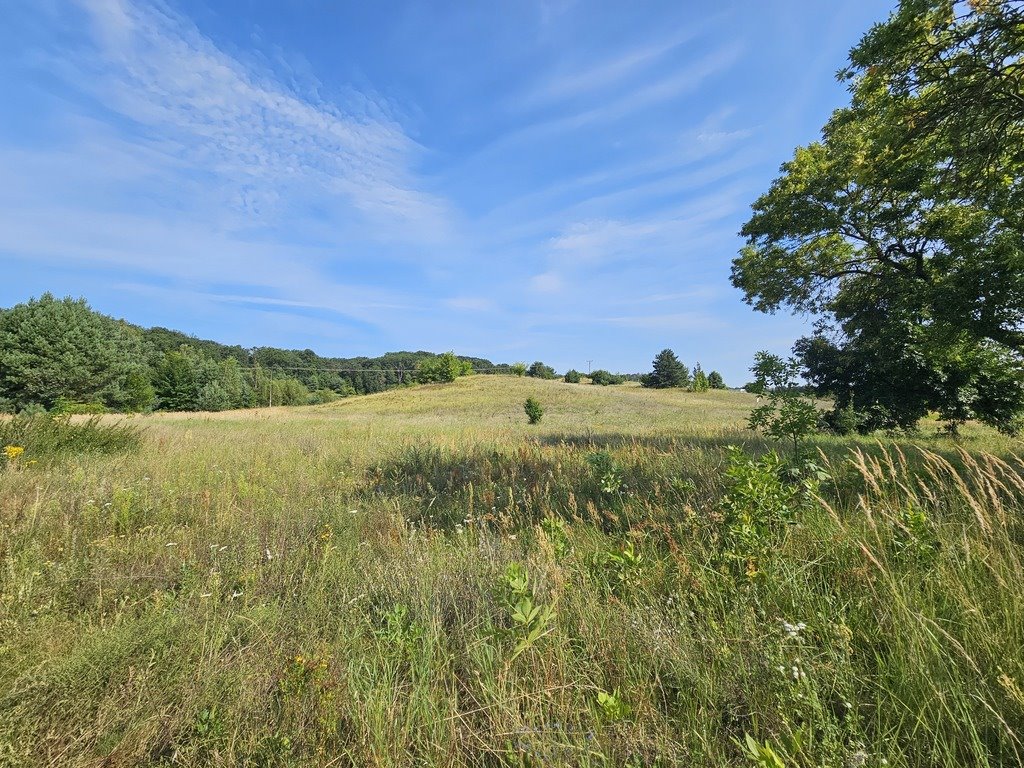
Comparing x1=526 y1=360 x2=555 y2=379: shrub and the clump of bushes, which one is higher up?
x1=526 y1=360 x2=555 y2=379: shrub

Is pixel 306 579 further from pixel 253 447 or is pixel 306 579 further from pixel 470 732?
pixel 253 447

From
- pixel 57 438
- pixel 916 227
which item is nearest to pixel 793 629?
pixel 57 438

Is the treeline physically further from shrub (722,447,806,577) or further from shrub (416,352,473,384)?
shrub (722,447,806,577)

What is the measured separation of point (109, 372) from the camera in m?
46.0

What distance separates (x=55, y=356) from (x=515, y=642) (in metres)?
61.1

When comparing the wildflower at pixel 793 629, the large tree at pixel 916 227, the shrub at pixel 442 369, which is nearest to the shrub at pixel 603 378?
the shrub at pixel 442 369

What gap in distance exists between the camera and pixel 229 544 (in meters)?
3.72

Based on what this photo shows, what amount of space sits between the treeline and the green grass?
27.5 ft

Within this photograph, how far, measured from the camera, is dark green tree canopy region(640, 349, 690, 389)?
70.8 meters

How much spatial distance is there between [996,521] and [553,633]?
3.10 meters

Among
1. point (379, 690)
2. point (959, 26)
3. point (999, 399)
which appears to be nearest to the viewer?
point (379, 690)

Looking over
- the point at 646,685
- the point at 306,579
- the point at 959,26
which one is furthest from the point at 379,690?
the point at 959,26

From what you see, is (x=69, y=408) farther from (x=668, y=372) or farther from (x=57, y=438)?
(x=668, y=372)

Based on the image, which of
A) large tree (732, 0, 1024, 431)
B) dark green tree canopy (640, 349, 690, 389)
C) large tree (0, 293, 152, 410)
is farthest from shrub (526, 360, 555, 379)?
large tree (732, 0, 1024, 431)
